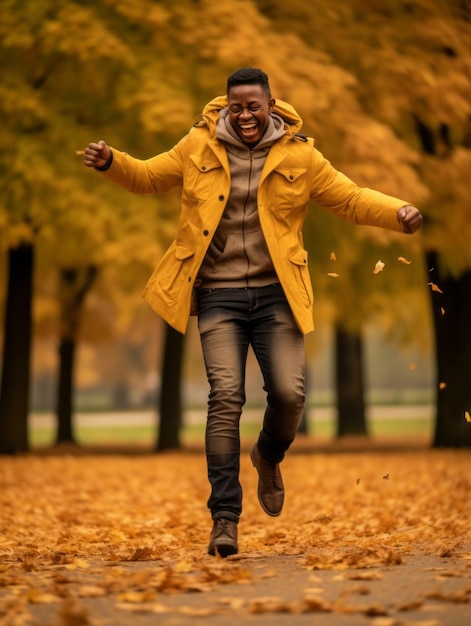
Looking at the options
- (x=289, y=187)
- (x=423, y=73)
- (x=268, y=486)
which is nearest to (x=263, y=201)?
(x=289, y=187)

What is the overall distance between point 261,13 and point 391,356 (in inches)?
2304

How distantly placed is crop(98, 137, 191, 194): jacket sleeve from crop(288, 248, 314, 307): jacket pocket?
76 centimetres

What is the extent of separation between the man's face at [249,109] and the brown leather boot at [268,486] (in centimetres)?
166

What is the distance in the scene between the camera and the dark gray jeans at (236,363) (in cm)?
589

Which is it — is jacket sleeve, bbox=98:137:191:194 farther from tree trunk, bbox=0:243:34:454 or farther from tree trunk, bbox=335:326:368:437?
tree trunk, bbox=335:326:368:437

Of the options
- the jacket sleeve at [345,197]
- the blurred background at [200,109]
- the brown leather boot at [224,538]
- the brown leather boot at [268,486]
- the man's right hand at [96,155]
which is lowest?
the brown leather boot at [224,538]

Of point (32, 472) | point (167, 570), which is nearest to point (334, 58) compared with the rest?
point (32, 472)

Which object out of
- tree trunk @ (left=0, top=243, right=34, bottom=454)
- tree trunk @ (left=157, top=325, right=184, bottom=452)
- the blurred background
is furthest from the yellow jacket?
tree trunk @ (left=157, top=325, right=184, bottom=452)

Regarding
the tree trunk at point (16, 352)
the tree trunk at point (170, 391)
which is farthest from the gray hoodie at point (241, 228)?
the tree trunk at point (170, 391)

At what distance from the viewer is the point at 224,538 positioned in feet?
18.9

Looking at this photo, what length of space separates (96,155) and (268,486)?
6.32ft

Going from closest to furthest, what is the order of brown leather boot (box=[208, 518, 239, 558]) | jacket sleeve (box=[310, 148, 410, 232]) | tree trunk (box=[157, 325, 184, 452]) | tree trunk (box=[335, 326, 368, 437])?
brown leather boot (box=[208, 518, 239, 558])
jacket sleeve (box=[310, 148, 410, 232])
tree trunk (box=[157, 325, 184, 452])
tree trunk (box=[335, 326, 368, 437])

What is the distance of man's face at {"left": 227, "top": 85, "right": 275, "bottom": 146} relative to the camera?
19.1ft

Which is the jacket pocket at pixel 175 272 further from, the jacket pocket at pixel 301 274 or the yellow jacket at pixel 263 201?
the jacket pocket at pixel 301 274
